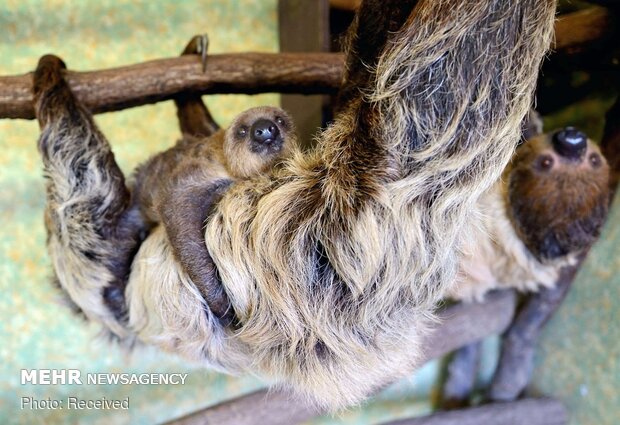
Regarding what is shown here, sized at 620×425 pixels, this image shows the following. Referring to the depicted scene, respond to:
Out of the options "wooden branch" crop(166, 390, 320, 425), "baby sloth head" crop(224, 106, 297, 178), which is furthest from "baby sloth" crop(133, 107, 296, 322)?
"wooden branch" crop(166, 390, 320, 425)

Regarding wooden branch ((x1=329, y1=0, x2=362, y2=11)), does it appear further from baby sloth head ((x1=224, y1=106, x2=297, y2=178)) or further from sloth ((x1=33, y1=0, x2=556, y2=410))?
sloth ((x1=33, y1=0, x2=556, y2=410))

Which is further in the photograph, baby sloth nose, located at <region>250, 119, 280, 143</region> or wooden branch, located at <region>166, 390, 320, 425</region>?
wooden branch, located at <region>166, 390, 320, 425</region>

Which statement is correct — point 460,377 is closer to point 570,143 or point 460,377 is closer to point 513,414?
point 513,414

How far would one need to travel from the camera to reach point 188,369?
11.9 feet

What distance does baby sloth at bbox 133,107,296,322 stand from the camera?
1931 mm

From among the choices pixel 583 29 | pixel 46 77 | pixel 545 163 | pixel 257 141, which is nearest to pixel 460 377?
pixel 545 163

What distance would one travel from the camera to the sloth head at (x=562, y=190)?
2852 millimetres

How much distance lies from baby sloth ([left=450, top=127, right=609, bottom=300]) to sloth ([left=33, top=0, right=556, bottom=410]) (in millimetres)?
1069

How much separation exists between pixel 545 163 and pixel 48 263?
9.81ft

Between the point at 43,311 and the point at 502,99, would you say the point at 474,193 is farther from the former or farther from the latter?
the point at 43,311

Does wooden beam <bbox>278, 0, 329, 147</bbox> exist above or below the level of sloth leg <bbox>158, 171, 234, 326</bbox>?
above

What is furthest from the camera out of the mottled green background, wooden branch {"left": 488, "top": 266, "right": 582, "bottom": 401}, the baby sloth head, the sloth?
wooden branch {"left": 488, "top": 266, "right": 582, "bottom": 401}

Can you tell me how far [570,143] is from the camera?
280 centimetres

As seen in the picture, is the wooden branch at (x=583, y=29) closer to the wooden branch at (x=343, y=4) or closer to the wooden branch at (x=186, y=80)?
the wooden branch at (x=343, y=4)
